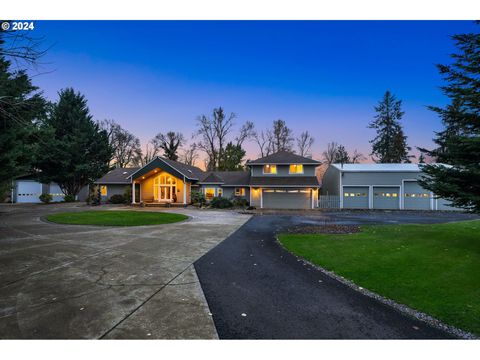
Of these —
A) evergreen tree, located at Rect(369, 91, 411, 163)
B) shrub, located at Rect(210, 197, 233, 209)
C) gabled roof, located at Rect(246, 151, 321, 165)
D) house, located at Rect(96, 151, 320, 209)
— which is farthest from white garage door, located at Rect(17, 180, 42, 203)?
evergreen tree, located at Rect(369, 91, 411, 163)

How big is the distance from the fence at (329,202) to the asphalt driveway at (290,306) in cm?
2215

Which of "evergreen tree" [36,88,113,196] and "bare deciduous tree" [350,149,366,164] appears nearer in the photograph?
"evergreen tree" [36,88,113,196]

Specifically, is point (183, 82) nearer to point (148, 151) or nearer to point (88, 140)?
point (88, 140)

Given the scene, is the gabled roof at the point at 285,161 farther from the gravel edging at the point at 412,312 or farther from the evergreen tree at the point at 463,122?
the gravel edging at the point at 412,312

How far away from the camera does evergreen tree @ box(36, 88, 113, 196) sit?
32906 mm

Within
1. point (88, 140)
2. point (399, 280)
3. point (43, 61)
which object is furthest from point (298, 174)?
point (88, 140)

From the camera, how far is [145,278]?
5621 millimetres

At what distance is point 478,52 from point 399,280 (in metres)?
7.90

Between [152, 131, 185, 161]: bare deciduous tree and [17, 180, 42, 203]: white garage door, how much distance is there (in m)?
24.4

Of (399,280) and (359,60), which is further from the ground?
(359,60)

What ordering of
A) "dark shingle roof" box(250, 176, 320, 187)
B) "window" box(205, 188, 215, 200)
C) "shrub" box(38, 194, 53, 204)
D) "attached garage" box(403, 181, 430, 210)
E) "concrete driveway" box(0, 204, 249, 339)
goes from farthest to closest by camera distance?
"shrub" box(38, 194, 53, 204)
"window" box(205, 188, 215, 200)
"attached garage" box(403, 181, 430, 210)
"dark shingle roof" box(250, 176, 320, 187)
"concrete driveway" box(0, 204, 249, 339)

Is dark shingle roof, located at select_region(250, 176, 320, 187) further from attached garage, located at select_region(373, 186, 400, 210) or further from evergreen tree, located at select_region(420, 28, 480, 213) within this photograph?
evergreen tree, located at select_region(420, 28, 480, 213)

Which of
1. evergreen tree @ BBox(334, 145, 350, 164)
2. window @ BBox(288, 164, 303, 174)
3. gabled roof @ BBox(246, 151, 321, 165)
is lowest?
window @ BBox(288, 164, 303, 174)

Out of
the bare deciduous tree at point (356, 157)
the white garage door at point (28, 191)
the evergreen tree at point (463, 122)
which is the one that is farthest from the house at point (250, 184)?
the bare deciduous tree at point (356, 157)
